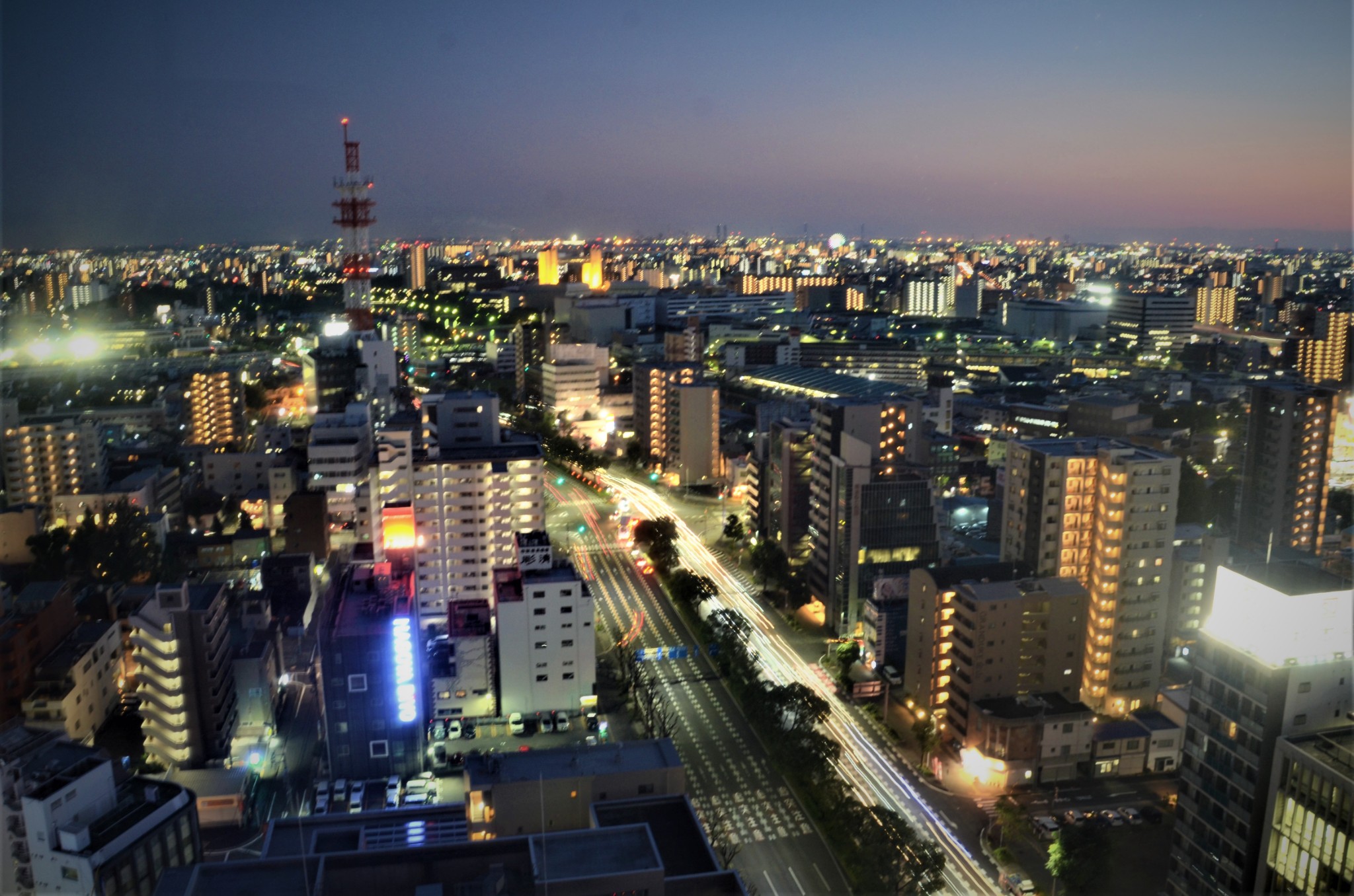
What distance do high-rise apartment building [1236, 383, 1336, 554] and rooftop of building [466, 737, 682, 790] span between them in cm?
633

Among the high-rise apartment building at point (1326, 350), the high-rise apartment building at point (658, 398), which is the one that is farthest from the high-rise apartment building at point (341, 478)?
the high-rise apartment building at point (1326, 350)

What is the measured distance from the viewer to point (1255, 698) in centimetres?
371

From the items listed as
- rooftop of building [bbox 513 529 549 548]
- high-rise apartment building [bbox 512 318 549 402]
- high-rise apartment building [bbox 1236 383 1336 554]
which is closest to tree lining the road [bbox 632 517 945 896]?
rooftop of building [bbox 513 529 549 548]

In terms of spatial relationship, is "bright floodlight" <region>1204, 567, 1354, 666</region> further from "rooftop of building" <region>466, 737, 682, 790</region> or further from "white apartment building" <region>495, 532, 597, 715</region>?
"white apartment building" <region>495, 532, 597, 715</region>

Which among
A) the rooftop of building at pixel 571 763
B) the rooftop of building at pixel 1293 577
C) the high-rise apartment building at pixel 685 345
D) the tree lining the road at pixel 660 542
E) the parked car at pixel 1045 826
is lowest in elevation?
the parked car at pixel 1045 826

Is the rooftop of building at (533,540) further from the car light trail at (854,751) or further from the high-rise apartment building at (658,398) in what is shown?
the high-rise apartment building at (658,398)

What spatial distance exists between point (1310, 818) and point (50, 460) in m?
10.6

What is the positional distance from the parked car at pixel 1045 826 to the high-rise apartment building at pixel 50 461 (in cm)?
888

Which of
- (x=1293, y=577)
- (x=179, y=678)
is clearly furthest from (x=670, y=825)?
(x=179, y=678)

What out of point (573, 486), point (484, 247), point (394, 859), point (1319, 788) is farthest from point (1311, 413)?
point (484, 247)

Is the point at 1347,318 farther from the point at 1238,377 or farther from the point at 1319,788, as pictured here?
the point at 1319,788

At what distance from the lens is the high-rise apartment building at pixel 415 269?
101 ft

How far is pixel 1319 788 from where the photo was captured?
11.2 feet

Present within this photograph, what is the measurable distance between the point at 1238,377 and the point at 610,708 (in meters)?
14.2
